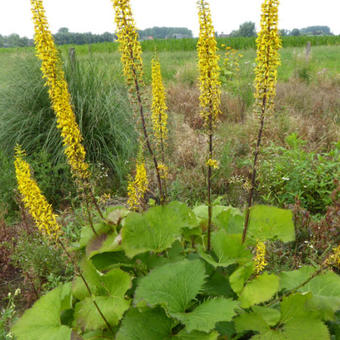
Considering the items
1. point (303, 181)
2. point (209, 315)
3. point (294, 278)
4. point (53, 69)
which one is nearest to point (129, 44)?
point (53, 69)

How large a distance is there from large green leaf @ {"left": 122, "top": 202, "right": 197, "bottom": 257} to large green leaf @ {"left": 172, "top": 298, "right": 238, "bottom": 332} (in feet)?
1.44

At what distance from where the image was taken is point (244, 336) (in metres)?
1.96

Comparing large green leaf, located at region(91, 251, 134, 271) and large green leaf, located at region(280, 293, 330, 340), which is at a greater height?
large green leaf, located at region(91, 251, 134, 271)

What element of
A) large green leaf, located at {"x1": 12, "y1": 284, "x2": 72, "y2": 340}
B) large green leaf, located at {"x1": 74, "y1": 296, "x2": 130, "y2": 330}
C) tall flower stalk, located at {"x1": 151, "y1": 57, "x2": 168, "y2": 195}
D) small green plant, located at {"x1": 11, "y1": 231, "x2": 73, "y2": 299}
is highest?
tall flower stalk, located at {"x1": 151, "y1": 57, "x2": 168, "y2": 195}

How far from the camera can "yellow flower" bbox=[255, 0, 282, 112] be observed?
1588mm

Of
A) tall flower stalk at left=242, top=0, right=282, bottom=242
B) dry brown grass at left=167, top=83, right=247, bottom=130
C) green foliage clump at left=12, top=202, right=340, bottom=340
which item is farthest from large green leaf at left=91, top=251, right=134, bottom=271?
dry brown grass at left=167, top=83, right=247, bottom=130

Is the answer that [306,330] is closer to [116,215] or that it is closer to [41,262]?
[116,215]

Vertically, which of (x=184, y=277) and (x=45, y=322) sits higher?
(x=184, y=277)

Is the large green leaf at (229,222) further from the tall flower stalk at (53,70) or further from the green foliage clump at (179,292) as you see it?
the tall flower stalk at (53,70)

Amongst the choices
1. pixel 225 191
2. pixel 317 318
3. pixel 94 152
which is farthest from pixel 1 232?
pixel 317 318

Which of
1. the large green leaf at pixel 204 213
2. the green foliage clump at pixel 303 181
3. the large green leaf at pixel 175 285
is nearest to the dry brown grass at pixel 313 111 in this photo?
the green foliage clump at pixel 303 181

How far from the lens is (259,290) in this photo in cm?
174

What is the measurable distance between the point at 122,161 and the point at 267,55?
3661 millimetres

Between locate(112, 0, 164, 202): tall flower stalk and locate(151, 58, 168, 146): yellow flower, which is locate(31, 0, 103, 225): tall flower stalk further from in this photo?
locate(151, 58, 168, 146): yellow flower
